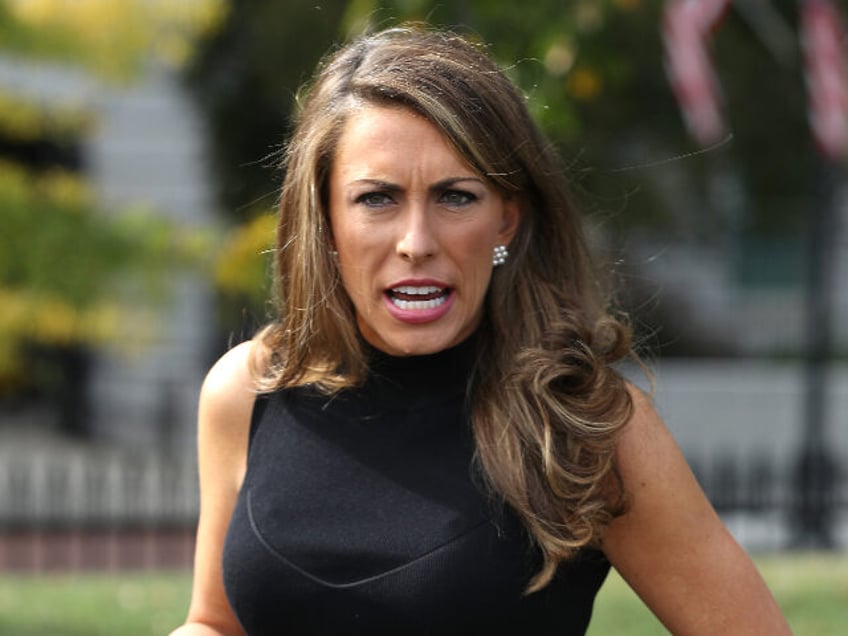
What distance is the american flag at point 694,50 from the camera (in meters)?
8.54

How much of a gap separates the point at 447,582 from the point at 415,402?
349 mm

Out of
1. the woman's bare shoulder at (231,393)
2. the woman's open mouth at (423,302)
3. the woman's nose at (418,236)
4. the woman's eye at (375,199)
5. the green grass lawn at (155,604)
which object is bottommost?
the green grass lawn at (155,604)

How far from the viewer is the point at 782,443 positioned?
47.9 ft

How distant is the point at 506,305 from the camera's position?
2699 millimetres

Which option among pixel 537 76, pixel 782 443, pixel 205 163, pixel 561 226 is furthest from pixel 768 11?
pixel 561 226

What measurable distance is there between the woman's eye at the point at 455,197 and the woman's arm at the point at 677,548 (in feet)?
1.41

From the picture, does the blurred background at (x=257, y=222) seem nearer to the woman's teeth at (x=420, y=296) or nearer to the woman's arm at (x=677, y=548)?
the woman's teeth at (x=420, y=296)

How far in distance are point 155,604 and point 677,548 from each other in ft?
19.0

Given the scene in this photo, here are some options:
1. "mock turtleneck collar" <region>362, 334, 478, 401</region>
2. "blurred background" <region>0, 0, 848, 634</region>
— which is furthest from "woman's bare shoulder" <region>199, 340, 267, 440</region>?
"blurred background" <region>0, 0, 848, 634</region>

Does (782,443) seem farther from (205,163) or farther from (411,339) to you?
(411,339)

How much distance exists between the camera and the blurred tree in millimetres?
7895

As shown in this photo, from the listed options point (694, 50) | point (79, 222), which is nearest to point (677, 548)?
point (79, 222)

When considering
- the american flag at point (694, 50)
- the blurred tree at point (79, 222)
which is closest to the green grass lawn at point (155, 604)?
the blurred tree at point (79, 222)

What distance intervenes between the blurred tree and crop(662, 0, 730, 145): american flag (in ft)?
8.27
